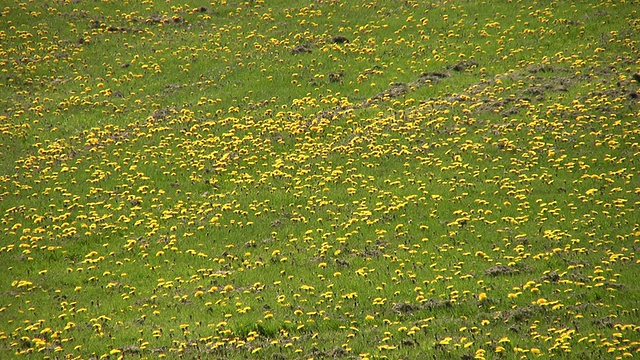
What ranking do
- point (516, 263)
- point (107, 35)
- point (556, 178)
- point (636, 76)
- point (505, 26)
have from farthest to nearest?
point (107, 35)
point (505, 26)
point (636, 76)
point (556, 178)
point (516, 263)

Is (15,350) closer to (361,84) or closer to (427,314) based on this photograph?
(427,314)

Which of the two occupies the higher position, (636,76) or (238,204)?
(636,76)

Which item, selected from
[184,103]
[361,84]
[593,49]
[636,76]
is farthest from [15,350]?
[593,49]

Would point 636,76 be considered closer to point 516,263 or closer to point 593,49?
point 593,49

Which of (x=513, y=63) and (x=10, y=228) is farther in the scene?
(x=513, y=63)

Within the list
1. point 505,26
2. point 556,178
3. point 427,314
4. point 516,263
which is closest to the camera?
point 427,314

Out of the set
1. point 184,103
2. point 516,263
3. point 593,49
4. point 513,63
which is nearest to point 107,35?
point 184,103
